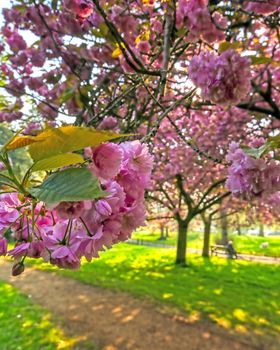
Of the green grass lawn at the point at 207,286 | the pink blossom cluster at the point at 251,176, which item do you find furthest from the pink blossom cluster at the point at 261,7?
the green grass lawn at the point at 207,286

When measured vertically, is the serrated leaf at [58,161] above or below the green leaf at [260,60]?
below

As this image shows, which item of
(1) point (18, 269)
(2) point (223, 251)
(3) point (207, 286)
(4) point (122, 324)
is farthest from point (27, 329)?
(2) point (223, 251)

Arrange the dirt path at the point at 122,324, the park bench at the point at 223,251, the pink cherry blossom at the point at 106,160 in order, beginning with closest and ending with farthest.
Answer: the pink cherry blossom at the point at 106,160
the dirt path at the point at 122,324
the park bench at the point at 223,251

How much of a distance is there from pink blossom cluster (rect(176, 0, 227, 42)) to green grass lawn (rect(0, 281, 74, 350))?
4414mm

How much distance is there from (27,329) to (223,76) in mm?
5238

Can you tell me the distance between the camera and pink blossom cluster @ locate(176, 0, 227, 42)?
62.9 inches

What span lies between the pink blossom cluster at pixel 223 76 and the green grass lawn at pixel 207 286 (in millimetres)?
5162

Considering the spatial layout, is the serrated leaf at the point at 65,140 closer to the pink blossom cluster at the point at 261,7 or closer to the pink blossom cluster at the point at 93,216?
the pink blossom cluster at the point at 93,216

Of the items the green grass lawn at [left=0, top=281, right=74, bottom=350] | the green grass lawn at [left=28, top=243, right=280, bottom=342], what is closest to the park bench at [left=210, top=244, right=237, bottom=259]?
the green grass lawn at [left=28, top=243, right=280, bottom=342]

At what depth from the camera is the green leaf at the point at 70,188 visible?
1.42 ft

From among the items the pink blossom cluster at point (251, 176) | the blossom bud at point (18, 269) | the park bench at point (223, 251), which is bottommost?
the blossom bud at point (18, 269)

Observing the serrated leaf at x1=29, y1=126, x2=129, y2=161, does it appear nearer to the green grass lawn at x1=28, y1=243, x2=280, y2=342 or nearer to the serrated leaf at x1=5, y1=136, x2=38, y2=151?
the serrated leaf at x1=5, y1=136, x2=38, y2=151

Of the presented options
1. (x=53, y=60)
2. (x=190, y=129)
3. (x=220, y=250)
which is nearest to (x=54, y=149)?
(x=53, y=60)

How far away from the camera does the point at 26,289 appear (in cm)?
788
